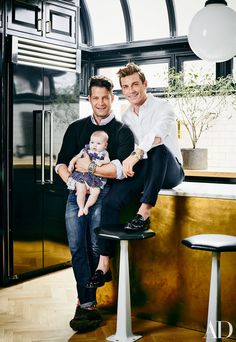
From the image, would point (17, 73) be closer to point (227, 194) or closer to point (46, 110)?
point (46, 110)

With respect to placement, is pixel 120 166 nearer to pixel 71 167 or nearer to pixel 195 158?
pixel 71 167

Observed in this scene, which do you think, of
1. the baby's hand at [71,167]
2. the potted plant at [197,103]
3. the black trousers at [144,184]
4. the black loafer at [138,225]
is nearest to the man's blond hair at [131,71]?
the black trousers at [144,184]

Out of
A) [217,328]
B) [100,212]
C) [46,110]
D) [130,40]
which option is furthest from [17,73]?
[217,328]

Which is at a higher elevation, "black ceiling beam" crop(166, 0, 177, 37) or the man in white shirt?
"black ceiling beam" crop(166, 0, 177, 37)

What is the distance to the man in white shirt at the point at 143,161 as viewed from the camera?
3359mm

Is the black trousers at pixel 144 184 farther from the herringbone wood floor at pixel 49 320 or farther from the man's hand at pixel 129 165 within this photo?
the herringbone wood floor at pixel 49 320

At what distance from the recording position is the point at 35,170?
4.99m

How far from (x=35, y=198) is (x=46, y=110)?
873 mm

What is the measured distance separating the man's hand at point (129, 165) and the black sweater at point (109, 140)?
0.11m

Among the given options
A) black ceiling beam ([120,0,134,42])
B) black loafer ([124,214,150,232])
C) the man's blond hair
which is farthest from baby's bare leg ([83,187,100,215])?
black ceiling beam ([120,0,134,42])

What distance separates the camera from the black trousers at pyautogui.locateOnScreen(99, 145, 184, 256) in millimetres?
3354

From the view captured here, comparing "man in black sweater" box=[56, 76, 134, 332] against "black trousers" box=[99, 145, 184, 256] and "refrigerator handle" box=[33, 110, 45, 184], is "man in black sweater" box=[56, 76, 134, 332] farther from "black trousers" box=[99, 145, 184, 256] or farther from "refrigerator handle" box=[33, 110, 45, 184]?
"refrigerator handle" box=[33, 110, 45, 184]

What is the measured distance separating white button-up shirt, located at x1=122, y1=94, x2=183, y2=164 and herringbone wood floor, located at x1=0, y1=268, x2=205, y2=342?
1224 mm

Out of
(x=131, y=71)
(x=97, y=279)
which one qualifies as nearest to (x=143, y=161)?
(x=131, y=71)
